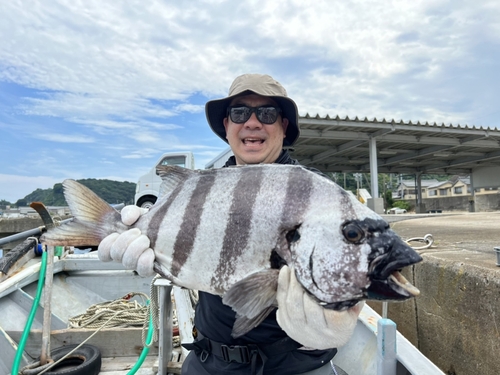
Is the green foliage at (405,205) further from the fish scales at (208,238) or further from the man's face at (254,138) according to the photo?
the fish scales at (208,238)

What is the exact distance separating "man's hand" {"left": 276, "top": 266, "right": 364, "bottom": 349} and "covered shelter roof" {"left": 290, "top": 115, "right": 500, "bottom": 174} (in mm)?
9476

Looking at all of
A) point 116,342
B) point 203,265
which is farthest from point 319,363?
point 116,342

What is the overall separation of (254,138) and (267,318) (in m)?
0.96

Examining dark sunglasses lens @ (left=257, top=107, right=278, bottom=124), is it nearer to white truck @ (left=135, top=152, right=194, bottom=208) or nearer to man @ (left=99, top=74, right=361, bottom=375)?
man @ (left=99, top=74, right=361, bottom=375)

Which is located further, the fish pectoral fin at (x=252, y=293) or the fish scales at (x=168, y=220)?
the fish scales at (x=168, y=220)

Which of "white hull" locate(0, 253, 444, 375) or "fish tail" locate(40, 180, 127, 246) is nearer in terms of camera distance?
"fish tail" locate(40, 180, 127, 246)

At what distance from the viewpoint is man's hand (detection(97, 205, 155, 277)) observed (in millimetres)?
1461

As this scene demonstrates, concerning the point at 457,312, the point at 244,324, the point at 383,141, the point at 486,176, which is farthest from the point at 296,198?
the point at 486,176

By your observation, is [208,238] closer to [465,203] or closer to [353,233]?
[353,233]

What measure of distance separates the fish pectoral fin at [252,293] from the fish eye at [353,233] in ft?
0.99

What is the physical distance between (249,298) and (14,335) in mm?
3296

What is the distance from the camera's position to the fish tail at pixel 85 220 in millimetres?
1520

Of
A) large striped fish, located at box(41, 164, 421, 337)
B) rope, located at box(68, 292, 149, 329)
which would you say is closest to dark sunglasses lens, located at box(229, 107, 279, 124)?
large striped fish, located at box(41, 164, 421, 337)

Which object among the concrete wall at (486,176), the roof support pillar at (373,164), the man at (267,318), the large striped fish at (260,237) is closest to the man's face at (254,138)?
the man at (267,318)
